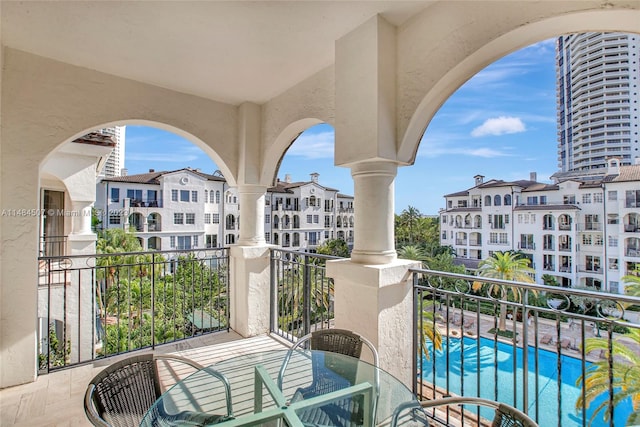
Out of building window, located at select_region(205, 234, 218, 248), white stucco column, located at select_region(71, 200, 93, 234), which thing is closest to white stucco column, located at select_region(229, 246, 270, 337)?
white stucco column, located at select_region(71, 200, 93, 234)

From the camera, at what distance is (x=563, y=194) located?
1359cm

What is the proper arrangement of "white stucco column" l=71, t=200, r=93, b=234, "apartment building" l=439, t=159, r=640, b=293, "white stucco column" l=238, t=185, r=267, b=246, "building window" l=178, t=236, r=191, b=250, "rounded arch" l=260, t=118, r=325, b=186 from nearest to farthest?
"rounded arch" l=260, t=118, r=325, b=186 → "white stucco column" l=238, t=185, r=267, b=246 → "white stucco column" l=71, t=200, r=93, b=234 → "apartment building" l=439, t=159, r=640, b=293 → "building window" l=178, t=236, r=191, b=250

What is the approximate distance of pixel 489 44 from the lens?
5.17 feet

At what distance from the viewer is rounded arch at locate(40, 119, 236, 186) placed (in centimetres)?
Result: 259

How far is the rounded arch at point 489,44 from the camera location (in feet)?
4.30

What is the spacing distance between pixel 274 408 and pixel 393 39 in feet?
7.35

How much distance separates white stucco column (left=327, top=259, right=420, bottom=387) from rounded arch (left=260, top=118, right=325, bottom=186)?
1.61 meters

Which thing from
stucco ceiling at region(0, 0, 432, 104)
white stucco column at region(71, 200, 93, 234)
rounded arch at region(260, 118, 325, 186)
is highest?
stucco ceiling at region(0, 0, 432, 104)

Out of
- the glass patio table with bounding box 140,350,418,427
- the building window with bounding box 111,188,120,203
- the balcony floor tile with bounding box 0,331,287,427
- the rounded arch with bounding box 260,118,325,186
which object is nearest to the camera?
the glass patio table with bounding box 140,350,418,427

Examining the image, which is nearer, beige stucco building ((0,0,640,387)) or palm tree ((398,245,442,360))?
beige stucco building ((0,0,640,387))

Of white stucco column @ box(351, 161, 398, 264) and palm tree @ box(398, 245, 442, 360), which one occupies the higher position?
white stucco column @ box(351, 161, 398, 264)

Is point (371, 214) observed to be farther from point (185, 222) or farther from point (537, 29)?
point (185, 222)

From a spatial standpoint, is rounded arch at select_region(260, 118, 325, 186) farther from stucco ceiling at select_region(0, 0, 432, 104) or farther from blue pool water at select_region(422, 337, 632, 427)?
blue pool water at select_region(422, 337, 632, 427)

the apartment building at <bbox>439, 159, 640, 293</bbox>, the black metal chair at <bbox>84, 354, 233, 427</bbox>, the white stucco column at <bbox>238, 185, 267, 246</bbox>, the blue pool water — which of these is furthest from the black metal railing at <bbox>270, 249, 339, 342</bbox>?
the apartment building at <bbox>439, 159, 640, 293</bbox>
